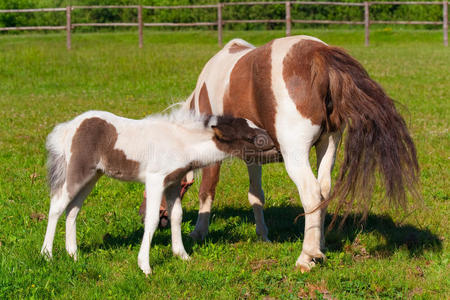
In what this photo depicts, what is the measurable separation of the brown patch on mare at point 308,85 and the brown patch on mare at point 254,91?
7.2 inches

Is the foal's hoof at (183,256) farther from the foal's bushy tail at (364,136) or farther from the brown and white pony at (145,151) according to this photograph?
the foal's bushy tail at (364,136)

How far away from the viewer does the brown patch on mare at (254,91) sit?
15.7 ft

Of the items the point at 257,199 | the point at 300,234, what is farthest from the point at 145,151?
the point at 300,234

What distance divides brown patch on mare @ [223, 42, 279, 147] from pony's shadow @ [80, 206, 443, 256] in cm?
126

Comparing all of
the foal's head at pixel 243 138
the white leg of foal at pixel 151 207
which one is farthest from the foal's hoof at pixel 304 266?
the white leg of foal at pixel 151 207

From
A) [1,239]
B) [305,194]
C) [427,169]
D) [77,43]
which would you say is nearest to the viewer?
[305,194]

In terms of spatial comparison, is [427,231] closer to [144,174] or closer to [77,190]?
[144,174]

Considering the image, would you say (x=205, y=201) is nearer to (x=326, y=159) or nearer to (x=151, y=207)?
(x=151, y=207)

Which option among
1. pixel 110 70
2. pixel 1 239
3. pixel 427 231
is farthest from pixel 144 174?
pixel 110 70

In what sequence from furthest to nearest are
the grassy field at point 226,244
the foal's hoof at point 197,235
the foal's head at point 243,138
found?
the foal's hoof at point 197,235 < the foal's head at point 243,138 < the grassy field at point 226,244

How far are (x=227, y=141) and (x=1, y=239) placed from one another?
8.05 ft

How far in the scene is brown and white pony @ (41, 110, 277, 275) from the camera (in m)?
4.84

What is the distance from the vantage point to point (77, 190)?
4992 mm

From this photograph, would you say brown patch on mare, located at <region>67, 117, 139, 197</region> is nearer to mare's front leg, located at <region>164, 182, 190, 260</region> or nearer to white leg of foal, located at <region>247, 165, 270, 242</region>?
mare's front leg, located at <region>164, 182, 190, 260</region>
